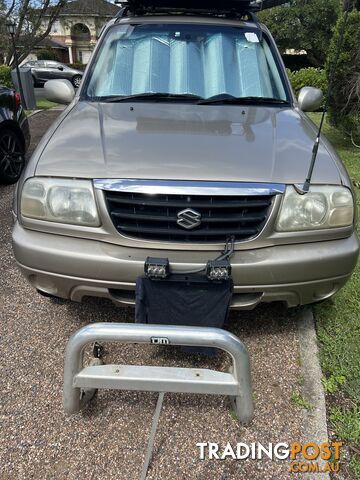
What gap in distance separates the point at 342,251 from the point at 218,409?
1.04m

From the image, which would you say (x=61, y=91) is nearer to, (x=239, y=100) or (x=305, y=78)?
(x=239, y=100)

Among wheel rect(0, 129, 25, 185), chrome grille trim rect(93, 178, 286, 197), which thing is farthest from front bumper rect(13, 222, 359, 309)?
wheel rect(0, 129, 25, 185)

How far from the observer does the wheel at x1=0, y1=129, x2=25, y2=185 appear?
5.29 metres

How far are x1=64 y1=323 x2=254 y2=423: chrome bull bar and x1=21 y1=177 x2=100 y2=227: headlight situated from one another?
621mm

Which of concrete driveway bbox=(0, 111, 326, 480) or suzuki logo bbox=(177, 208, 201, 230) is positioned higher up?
suzuki logo bbox=(177, 208, 201, 230)

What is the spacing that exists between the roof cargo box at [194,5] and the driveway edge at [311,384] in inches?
108

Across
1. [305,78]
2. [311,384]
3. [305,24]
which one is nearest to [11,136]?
[311,384]

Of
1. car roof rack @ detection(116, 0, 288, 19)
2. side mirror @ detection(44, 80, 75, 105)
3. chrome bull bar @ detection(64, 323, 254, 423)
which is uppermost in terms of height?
car roof rack @ detection(116, 0, 288, 19)

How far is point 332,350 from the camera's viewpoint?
262 centimetres

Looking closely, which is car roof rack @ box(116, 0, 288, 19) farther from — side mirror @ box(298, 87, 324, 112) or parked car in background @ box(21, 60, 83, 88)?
parked car in background @ box(21, 60, 83, 88)

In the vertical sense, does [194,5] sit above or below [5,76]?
above

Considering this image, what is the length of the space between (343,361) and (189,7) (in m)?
3.33

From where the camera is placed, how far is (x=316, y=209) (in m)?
2.22

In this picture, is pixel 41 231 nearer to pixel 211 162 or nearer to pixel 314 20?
pixel 211 162
